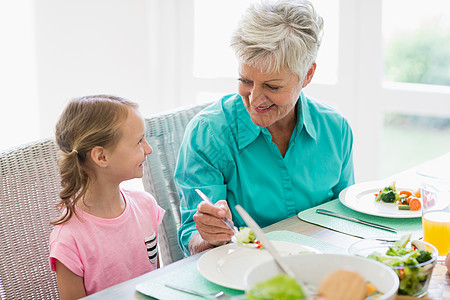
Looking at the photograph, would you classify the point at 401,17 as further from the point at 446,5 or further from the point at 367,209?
the point at 367,209

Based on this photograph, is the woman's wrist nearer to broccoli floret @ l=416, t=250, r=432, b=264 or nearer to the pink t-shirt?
the pink t-shirt

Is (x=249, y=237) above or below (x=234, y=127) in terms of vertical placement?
below

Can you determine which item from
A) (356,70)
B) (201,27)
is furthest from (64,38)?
(356,70)

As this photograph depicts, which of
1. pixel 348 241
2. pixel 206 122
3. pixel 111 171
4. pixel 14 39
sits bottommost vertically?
pixel 348 241

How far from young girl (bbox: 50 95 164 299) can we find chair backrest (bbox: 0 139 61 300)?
67 mm

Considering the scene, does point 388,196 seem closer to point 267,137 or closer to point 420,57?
point 267,137

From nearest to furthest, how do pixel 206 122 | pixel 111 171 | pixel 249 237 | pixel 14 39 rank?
1. pixel 249 237
2. pixel 111 171
3. pixel 206 122
4. pixel 14 39

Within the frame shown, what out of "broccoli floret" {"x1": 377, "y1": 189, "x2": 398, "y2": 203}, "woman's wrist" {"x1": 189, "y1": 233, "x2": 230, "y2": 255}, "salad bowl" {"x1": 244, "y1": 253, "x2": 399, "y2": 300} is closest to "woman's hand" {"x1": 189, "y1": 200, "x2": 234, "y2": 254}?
"woman's wrist" {"x1": 189, "y1": 233, "x2": 230, "y2": 255}

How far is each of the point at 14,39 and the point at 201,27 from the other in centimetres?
116

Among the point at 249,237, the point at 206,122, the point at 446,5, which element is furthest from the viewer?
the point at 446,5

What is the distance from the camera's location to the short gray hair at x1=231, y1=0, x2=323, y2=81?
1.62m

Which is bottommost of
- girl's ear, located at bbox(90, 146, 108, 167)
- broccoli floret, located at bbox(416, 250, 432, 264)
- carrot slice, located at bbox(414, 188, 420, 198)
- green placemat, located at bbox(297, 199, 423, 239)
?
green placemat, located at bbox(297, 199, 423, 239)

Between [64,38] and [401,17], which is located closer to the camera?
[401,17]

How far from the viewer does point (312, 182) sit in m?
1.85
